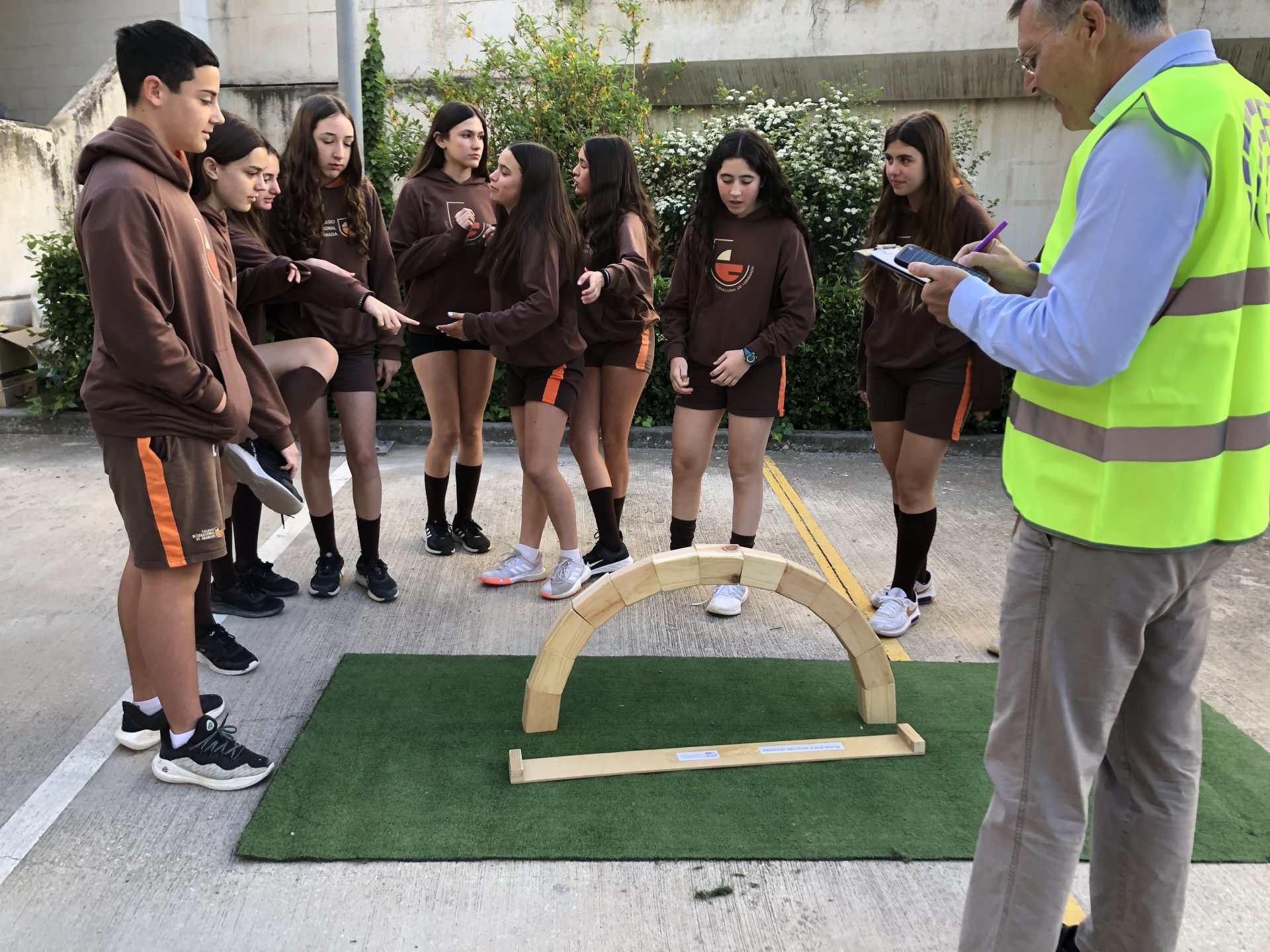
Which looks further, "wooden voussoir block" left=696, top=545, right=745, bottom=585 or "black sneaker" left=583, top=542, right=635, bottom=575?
"black sneaker" left=583, top=542, right=635, bottom=575

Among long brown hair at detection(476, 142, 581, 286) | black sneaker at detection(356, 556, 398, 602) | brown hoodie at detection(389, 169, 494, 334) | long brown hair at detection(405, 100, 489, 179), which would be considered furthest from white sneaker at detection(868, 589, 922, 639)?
long brown hair at detection(405, 100, 489, 179)

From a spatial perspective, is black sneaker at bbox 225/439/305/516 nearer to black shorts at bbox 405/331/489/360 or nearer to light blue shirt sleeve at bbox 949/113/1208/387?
black shorts at bbox 405/331/489/360

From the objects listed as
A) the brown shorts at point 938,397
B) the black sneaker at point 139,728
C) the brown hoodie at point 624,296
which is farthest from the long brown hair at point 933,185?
the black sneaker at point 139,728

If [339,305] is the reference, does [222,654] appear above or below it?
below

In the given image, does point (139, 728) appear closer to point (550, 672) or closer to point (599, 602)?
point (550, 672)

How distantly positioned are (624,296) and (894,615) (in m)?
1.85

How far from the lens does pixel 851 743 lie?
317 cm

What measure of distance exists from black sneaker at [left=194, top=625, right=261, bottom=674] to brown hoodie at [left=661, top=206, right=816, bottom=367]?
2.24 meters

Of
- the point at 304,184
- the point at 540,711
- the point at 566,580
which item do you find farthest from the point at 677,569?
the point at 304,184

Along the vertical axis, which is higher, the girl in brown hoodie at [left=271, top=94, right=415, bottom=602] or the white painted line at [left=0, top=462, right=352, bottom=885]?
the girl in brown hoodie at [left=271, top=94, right=415, bottom=602]

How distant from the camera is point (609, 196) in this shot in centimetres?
446

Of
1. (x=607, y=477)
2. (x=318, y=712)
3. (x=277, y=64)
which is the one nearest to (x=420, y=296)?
(x=607, y=477)

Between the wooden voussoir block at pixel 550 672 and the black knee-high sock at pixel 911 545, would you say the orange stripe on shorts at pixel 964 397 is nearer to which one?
the black knee-high sock at pixel 911 545

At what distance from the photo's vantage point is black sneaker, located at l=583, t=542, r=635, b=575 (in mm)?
4684
